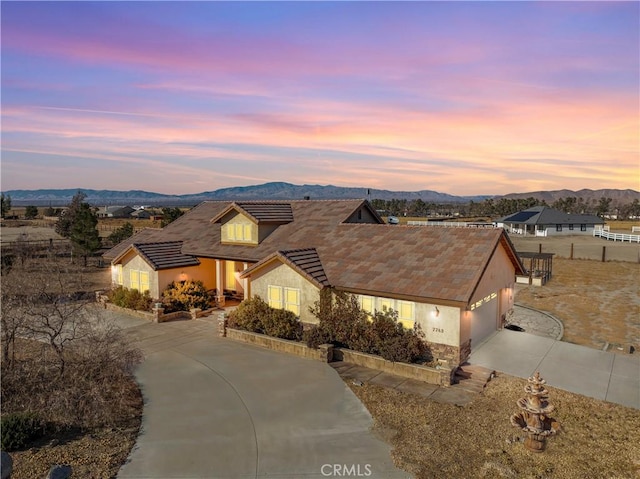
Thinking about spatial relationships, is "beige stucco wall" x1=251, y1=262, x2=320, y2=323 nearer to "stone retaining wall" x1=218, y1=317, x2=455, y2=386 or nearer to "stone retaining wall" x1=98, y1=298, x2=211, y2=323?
"stone retaining wall" x1=218, y1=317, x2=455, y2=386

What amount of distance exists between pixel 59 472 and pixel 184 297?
15.2m

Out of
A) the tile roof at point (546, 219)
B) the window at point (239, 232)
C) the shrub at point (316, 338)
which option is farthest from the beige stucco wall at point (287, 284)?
the tile roof at point (546, 219)

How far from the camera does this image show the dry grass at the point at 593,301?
21.3 m

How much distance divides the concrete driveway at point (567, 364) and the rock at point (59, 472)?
517 inches

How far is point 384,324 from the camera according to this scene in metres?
17.0

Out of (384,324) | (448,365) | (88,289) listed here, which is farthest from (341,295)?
(88,289)

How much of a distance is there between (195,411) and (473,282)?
10305mm

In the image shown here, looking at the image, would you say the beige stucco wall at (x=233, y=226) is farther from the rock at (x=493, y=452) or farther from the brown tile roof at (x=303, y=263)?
the rock at (x=493, y=452)

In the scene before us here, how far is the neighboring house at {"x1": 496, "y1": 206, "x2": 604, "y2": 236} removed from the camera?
78688mm

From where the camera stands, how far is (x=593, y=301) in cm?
2847

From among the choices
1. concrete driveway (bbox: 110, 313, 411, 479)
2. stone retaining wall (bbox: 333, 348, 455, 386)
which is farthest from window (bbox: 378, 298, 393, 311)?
concrete driveway (bbox: 110, 313, 411, 479)

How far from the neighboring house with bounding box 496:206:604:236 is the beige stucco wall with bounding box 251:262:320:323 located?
2720 inches

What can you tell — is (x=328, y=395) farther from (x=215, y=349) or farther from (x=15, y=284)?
(x=15, y=284)

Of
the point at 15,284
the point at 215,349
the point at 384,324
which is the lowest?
the point at 215,349
